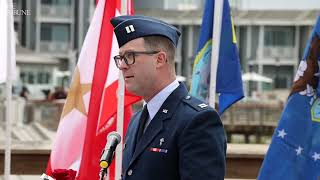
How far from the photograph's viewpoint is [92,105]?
14.4ft

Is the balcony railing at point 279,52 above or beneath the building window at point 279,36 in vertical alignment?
beneath

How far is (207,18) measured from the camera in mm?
4945

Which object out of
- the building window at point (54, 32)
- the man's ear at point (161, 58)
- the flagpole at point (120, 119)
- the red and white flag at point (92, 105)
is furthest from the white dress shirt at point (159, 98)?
the building window at point (54, 32)

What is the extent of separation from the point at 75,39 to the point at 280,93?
1391cm

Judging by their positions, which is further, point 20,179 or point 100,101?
point 20,179

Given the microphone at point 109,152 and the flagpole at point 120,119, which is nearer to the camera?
the microphone at point 109,152

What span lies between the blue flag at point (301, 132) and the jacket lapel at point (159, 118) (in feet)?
5.33

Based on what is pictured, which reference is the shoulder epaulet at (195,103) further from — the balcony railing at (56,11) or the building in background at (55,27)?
the balcony railing at (56,11)

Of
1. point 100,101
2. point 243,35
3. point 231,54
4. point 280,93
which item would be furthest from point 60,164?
point 243,35

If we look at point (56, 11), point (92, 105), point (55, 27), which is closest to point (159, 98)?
point (92, 105)

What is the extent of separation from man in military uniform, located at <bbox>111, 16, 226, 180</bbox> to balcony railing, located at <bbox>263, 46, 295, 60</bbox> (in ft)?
147

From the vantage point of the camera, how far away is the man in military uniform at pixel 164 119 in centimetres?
223

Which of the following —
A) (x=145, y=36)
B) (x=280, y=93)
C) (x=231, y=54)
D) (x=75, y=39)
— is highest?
(x=145, y=36)

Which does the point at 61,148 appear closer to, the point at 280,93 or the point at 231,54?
the point at 231,54
